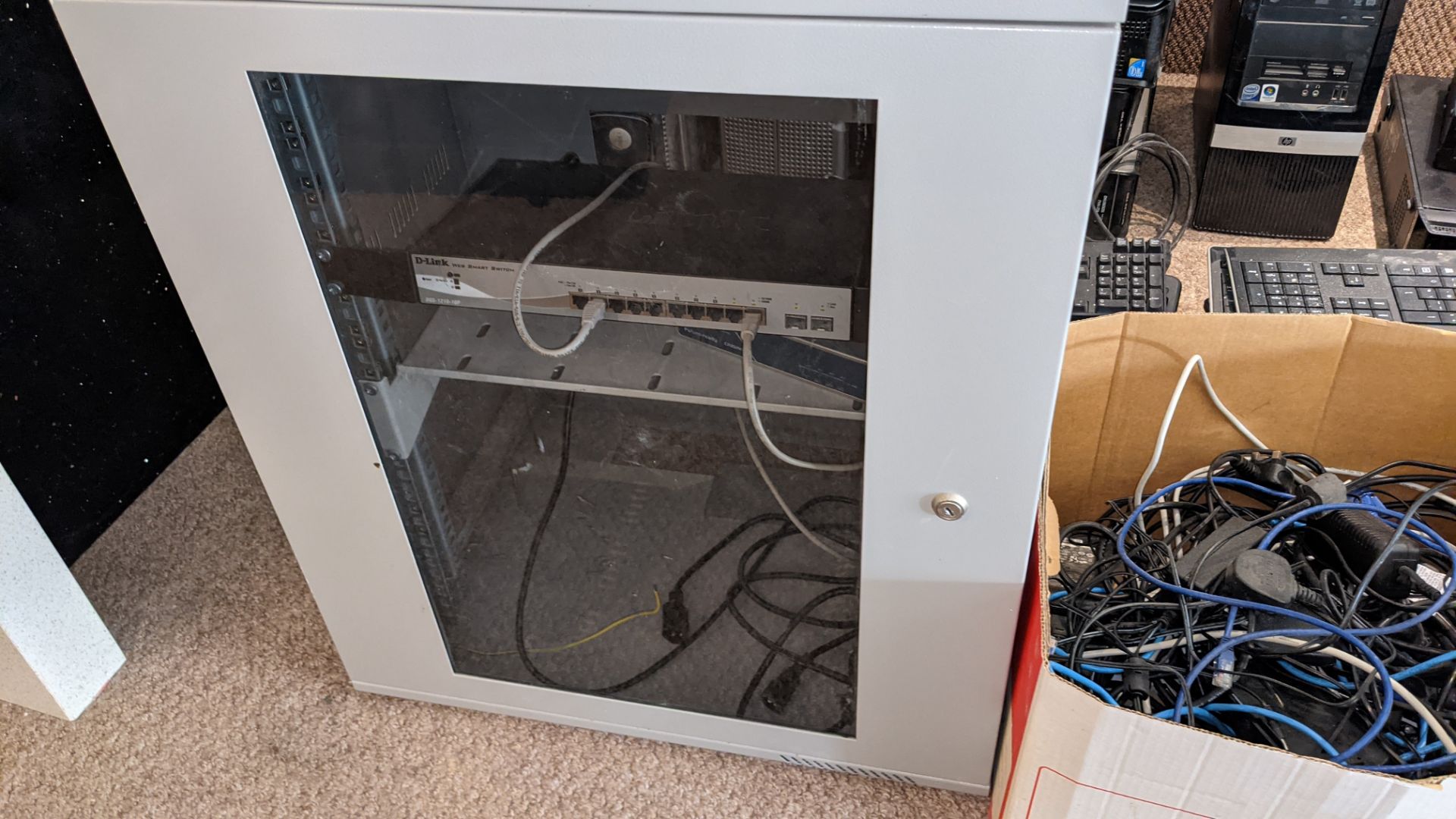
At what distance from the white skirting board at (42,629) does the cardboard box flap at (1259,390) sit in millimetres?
854

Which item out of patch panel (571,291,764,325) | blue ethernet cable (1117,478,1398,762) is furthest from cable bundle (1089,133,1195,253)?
patch panel (571,291,764,325)

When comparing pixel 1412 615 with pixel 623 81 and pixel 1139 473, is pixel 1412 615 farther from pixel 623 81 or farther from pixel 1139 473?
pixel 623 81

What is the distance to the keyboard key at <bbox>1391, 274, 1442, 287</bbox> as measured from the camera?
0.93 m

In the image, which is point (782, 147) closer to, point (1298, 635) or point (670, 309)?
point (670, 309)

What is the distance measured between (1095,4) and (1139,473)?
19.9 inches

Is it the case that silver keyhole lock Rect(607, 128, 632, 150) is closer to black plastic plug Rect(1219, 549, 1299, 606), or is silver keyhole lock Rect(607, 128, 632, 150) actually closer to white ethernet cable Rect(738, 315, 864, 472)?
white ethernet cable Rect(738, 315, 864, 472)

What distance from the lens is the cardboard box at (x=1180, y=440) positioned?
0.61m

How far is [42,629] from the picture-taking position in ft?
3.10

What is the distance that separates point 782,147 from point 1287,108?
650mm

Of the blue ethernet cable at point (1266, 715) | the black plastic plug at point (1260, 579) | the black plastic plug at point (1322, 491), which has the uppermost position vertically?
the black plastic plug at point (1260, 579)

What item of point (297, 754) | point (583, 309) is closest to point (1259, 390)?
point (583, 309)

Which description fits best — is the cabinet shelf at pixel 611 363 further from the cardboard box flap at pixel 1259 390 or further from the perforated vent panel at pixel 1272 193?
the perforated vent panel at pixel 1272 193

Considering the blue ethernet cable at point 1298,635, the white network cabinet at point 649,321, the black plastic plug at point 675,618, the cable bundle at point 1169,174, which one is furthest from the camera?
the cable bundle at point 1169,174

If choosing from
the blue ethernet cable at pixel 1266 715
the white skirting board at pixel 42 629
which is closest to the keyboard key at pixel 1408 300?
the blue ethernet cable at pixel 1266 715
